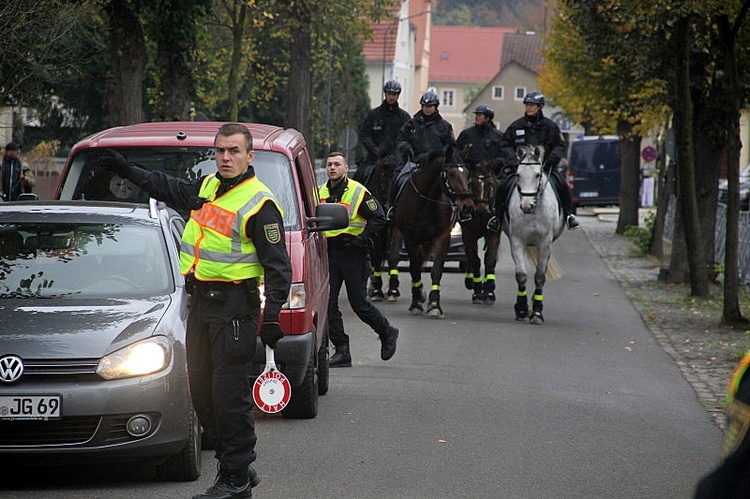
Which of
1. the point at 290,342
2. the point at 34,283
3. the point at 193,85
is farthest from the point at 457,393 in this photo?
the point at 193,85

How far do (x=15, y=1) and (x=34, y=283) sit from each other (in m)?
7.00

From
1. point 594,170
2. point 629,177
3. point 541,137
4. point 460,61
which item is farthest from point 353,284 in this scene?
point 460,61

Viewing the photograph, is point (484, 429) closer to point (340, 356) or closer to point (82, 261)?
point (82, 261)

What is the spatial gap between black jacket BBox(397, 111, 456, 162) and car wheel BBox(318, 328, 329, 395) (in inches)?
304

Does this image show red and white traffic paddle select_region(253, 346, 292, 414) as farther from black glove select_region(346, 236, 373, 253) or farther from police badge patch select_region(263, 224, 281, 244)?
black glove select_region(346, 236, 373, 253)

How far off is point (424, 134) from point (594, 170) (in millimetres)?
37685

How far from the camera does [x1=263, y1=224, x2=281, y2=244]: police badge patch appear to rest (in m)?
6.80

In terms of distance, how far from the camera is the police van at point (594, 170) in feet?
180

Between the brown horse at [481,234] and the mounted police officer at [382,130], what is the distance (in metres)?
1.64

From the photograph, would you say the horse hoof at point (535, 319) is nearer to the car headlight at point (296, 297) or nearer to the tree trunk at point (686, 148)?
the tree trunk at point (686, 148)

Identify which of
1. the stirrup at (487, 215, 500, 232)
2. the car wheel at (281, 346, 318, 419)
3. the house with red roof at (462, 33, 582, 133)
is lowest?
the car wheel at (281, 346, 318, 419)

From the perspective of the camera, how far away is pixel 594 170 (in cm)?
5528

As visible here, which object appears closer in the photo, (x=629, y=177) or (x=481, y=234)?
(x=481, y=234)

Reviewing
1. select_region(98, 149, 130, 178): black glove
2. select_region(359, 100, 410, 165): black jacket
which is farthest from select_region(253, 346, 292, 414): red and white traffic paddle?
select_region(359, 100, 410, 165): black jacket
